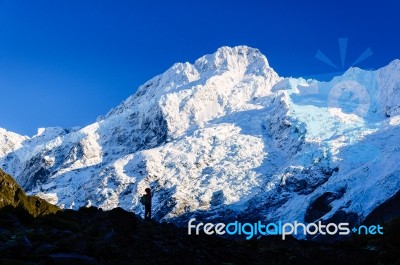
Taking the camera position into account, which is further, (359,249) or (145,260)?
(359,249)

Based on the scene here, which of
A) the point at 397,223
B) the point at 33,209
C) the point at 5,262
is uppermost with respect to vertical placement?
the point at 33,209

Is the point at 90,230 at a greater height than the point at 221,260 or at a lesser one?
greater

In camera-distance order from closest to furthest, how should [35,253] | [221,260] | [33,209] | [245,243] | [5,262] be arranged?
[5,262], [35,253], [221,260], [245,243], [33,209]

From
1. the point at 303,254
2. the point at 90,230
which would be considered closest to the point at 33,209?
the point at 90,230

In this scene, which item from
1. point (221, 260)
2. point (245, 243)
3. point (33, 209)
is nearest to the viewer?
point (221, 260)

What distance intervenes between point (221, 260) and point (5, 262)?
7.48m

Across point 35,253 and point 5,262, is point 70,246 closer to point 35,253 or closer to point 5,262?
point 35,253

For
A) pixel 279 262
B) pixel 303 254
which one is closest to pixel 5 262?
pixel 279 262

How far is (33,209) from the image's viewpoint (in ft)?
179

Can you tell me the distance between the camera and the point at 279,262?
77.9 feet

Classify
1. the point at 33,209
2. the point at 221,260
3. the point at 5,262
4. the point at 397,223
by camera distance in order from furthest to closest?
the point at 33,209
the point at 397,223
the point at 221,260
the point at 5,262

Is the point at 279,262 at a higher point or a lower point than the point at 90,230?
lower

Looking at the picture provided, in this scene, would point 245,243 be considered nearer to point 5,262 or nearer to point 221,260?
point 221,260

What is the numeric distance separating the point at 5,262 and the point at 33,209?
121ft
